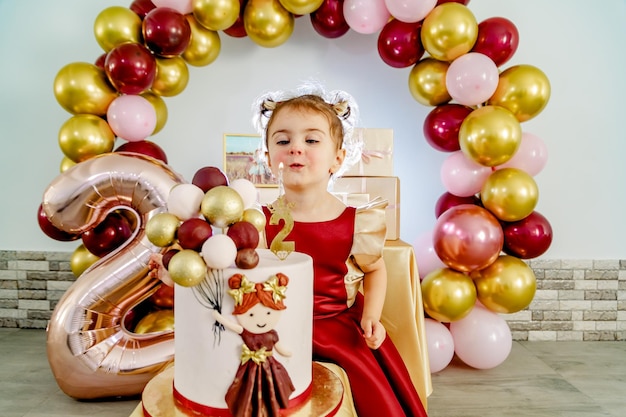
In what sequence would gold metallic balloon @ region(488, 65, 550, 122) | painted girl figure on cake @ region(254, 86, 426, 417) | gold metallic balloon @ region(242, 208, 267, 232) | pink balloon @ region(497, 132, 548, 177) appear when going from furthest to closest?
pink balloon @ region(497, 132, 548, 177), gold metallic balloon @ region(488, 65, 550, 122), painted girl figure on cake @ region(254, 86, 426, 417), gold metallic balloon @ region(242, 208, 267, 232)

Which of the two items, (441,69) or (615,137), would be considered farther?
(615,137)

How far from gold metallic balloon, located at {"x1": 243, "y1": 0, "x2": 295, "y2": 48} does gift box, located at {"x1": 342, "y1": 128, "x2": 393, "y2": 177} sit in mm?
618

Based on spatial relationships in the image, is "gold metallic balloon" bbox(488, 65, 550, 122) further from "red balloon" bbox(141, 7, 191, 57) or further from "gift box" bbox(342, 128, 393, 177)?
"red balloon" bbox(141, 7, 191, 57)

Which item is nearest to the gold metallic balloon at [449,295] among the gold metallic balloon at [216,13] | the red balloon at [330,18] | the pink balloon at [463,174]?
the pink balloon at [463,174]

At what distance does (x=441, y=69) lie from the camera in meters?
2.27

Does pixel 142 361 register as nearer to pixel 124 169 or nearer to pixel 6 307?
pixel 124 169

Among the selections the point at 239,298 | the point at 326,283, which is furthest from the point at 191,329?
the point at 326,283

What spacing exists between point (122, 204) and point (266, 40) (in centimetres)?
104

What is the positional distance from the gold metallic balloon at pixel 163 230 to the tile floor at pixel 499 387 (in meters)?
1.36

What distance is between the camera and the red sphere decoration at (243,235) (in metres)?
0.86

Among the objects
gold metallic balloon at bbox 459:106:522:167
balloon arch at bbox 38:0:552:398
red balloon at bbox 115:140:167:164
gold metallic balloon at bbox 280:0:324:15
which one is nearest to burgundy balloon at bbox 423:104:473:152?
balloon arch at bbox 38:0:552:398

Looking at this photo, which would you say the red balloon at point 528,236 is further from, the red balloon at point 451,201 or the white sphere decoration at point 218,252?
the white sphere decoration at point 218,252

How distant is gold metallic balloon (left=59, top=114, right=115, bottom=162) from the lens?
7.07 feet

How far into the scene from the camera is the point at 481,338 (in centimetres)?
225
